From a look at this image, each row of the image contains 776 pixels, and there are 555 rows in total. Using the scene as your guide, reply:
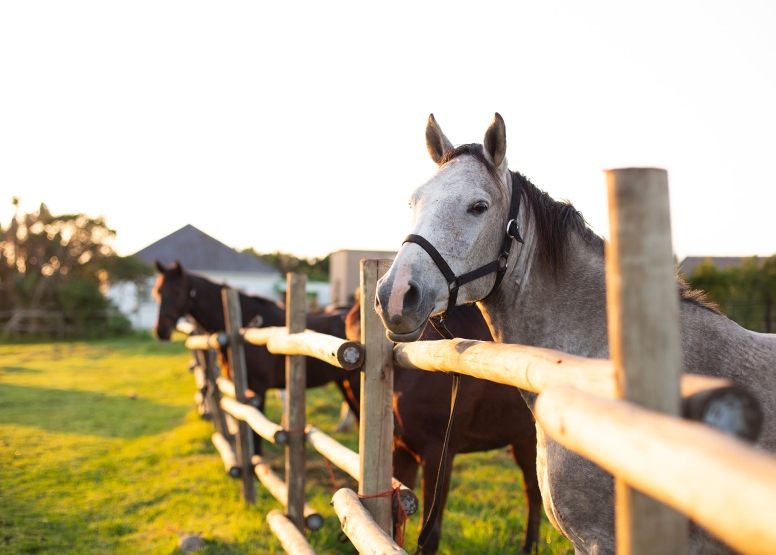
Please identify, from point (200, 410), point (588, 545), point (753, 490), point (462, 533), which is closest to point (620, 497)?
point (753, 490)

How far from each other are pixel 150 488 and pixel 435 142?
4709mm

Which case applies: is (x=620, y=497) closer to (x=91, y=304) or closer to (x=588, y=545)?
(x=588, y=545)

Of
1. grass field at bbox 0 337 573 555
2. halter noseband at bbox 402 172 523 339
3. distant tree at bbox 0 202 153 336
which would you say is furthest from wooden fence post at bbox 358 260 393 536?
distant tree at bbox 0 202 153 336

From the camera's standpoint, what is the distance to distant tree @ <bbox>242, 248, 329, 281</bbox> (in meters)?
57.5

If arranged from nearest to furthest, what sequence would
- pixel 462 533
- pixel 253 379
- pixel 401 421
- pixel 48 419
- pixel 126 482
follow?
pixel 401 421, pixel 462 533, pixel 126 482, pixel 253 379, pixel 48 419

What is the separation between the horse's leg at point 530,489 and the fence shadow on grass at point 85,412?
5.80 meters

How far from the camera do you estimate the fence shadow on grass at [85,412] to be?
7.89 m

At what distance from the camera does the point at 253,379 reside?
6.26 m

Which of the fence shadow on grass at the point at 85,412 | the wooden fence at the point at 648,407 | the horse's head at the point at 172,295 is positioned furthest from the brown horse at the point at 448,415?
the fence shadow on grass at the point at 85,412

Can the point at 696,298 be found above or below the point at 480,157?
below

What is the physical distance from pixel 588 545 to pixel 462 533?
7.27 feet

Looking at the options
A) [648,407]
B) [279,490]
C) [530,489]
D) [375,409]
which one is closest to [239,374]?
[279,490]

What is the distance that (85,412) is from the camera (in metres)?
8.91

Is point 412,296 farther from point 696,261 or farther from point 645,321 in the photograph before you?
point 696,261
